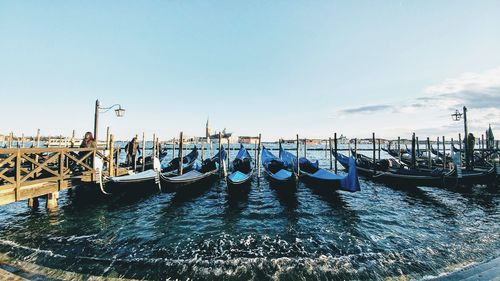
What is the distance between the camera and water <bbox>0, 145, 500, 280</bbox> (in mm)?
4668

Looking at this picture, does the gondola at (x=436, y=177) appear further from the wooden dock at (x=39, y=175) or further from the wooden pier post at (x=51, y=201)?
the wooden pier post at (x=51, y=201)

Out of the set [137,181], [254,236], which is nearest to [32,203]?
[137,181]

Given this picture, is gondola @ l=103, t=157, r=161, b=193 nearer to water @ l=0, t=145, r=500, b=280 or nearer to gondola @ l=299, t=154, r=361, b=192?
water @ l=0, t=145, r=500, b=280

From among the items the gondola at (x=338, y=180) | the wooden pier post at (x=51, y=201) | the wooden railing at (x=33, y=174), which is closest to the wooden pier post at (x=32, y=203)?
the wooden pier post at (x=51, y=201)

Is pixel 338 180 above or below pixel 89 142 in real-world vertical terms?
below

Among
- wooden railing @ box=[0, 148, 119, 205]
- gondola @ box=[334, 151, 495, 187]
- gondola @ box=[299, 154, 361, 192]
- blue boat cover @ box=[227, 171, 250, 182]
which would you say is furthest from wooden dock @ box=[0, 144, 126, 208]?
gondola @ box=[334, 151, 495, 187]

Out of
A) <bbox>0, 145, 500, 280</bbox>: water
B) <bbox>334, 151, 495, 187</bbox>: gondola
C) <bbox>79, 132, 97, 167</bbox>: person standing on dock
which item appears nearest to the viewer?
<bbox>0, 145, 500, 280</bbox>: water

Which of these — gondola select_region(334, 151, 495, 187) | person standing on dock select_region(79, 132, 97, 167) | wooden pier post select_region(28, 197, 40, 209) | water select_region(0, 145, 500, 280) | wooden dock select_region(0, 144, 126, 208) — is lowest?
water select_region(0, 145, 500, 280)

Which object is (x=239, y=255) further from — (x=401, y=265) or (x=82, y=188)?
(x=82, y=188)

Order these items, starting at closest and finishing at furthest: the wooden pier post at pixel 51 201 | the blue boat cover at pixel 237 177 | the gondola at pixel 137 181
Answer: the wooden pier post at pixel 51 201 → the gondola at pixel 137 181 → the blue boat cover at pixel 237 177

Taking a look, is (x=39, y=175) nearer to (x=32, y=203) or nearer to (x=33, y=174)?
(x=33, y=174)

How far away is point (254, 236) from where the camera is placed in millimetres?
6270

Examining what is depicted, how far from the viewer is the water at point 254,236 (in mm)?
4668

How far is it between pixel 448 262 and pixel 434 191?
873cm
